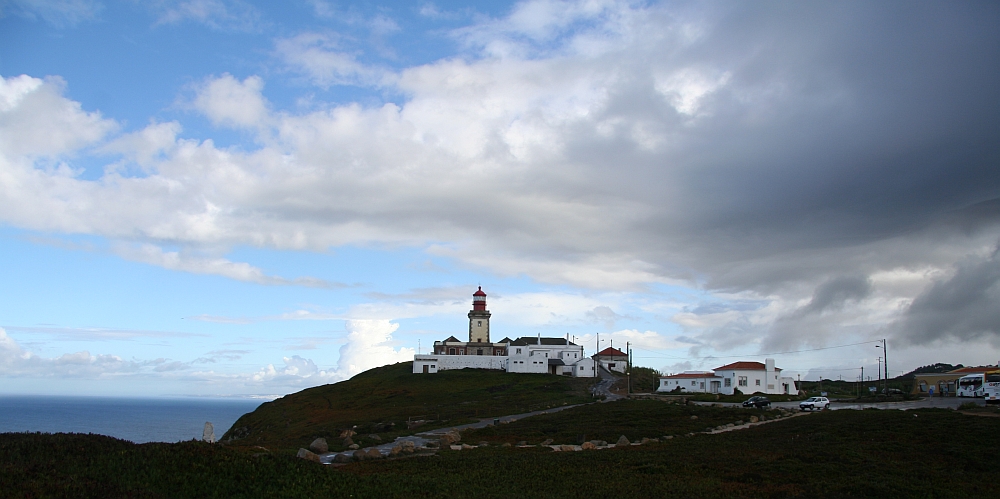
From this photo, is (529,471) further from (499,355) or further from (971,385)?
(499,355)

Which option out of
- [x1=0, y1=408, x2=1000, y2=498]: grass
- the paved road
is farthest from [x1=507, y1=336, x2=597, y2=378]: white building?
[x1=0, y1=408, x2=1000, y2=498]: grass

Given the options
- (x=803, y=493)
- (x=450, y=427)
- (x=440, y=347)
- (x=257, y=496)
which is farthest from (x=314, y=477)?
(x=440, y=347)

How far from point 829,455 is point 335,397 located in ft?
254

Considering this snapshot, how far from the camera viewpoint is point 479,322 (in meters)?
120

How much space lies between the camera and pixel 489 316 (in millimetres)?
120938

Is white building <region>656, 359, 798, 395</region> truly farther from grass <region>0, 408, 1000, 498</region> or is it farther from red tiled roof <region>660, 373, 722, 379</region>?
grass <region>0, 408, 1000, 498</region>

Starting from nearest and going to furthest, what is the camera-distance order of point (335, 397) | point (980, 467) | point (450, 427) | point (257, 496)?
point (257, 496) < point (980, 467) < point (450, 427) < point (335, 397)

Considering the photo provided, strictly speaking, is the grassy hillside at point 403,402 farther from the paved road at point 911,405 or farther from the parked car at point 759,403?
the paved road at point 911,405

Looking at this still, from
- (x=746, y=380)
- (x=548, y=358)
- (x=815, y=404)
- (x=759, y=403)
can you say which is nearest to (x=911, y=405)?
(x=815, y=404)

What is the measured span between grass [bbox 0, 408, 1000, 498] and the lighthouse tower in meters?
90.9

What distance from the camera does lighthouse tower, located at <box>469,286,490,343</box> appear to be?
394 feet

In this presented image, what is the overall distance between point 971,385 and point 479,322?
2953 inches

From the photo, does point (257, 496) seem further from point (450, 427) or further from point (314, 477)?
point (450, 427)

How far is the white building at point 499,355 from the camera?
106 metres
